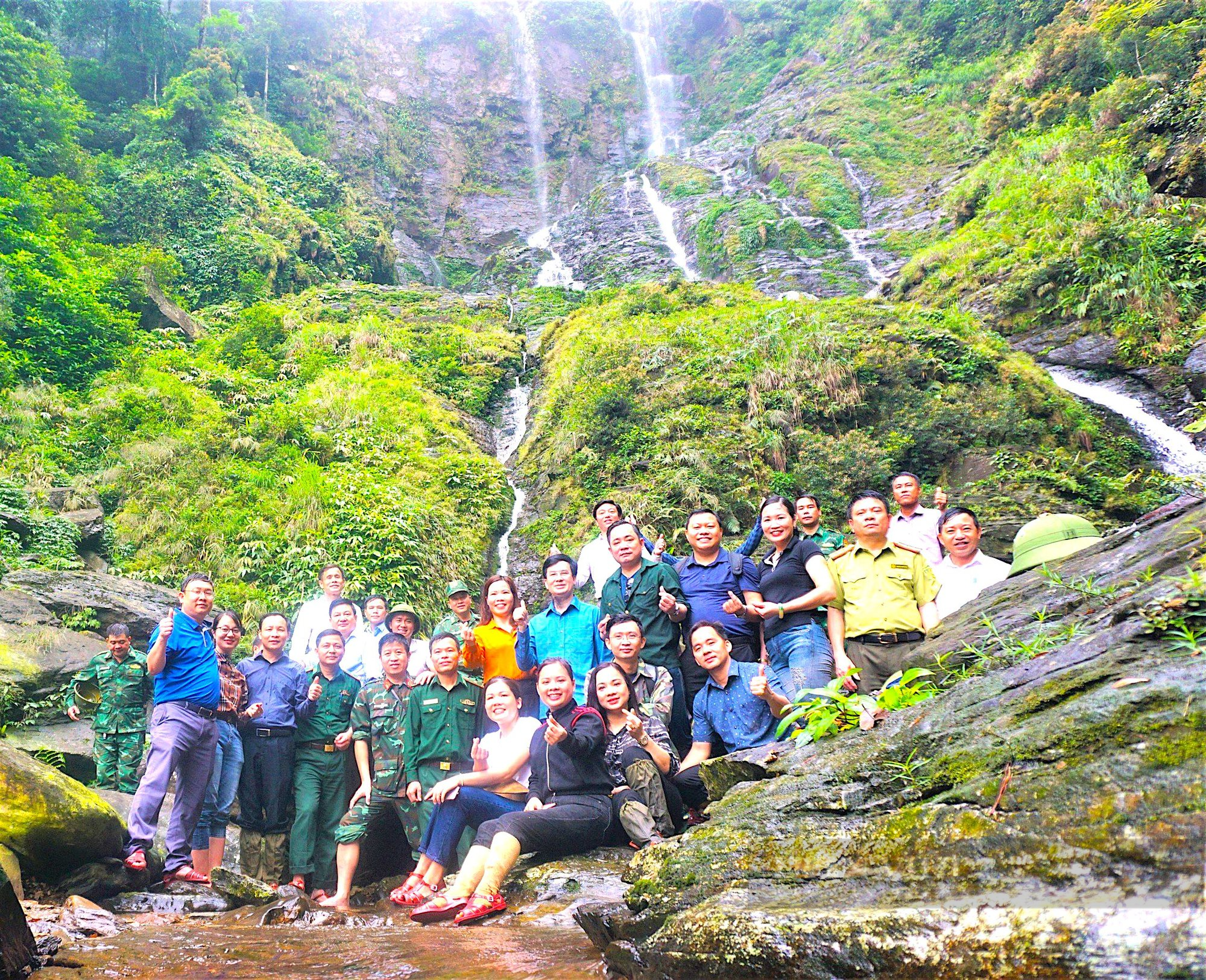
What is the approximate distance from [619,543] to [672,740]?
1.27 meters

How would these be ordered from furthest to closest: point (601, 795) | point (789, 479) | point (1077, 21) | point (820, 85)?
point (820, 85)
point (1077, 21)
point (789, 479)
point (601, 795)

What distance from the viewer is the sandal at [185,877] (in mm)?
4543

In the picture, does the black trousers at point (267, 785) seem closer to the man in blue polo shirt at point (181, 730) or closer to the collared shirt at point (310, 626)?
the man in blue polo shirt at point (181, 730)

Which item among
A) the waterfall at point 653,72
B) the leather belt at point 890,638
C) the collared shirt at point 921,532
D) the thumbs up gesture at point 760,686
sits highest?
the waterfall at point 653,72

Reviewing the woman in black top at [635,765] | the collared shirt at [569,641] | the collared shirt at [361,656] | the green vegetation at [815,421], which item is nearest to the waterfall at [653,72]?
the green vegetation at [815,421]

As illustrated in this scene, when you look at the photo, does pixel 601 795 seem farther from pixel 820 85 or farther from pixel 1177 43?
pixel 820 85

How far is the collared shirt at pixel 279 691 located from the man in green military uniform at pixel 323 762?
0.06m

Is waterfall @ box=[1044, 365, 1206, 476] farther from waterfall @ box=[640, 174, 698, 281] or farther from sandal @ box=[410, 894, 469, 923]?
waterfall @ box=[640, 174, 698, 281]

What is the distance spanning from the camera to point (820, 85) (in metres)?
35.2

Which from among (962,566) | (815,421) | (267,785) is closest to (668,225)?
(815,421)

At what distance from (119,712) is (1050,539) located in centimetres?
617

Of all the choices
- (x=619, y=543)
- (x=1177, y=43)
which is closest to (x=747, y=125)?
(x=1177, y=43)

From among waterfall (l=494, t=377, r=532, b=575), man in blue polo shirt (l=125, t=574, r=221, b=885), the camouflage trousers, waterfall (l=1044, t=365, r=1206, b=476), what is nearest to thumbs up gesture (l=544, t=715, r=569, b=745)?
man in blue polo shirt (l=125, t=574, r=221, b=885)

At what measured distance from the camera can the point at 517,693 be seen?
503 cm
